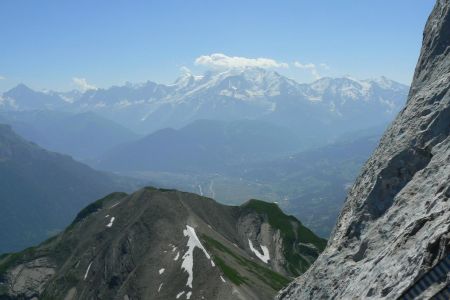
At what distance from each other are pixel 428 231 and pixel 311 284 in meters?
13.4

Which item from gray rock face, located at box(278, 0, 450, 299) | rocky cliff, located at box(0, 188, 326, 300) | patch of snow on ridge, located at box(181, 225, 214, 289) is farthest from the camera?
patch of snow on ridge, located at box(181, 225, 214, 289)

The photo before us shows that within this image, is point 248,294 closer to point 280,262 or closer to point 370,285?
point 280,262

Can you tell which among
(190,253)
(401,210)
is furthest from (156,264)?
(401,210)

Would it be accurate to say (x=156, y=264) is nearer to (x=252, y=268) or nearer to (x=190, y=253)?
(x=190, y=253)

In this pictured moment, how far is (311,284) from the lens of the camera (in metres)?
36.8

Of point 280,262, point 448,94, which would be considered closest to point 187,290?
point 280,262

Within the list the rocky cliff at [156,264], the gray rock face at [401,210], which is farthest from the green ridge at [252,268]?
the gray rock face at [401,210]

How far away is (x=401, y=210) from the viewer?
32.4m

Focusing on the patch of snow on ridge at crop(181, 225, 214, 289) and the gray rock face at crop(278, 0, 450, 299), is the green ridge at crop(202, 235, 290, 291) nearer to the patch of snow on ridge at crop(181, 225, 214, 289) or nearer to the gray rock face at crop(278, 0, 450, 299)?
the patch of snow on ridge at crop(181, 225, 214, 289)

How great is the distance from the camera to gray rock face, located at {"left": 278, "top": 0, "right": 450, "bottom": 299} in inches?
1022

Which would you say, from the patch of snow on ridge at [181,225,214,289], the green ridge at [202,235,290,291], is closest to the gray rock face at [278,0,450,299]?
the patch of snow on ridge at [181,225,214,289]

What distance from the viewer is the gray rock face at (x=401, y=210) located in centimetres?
2597

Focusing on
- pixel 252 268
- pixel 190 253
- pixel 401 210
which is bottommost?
pixel 252 268

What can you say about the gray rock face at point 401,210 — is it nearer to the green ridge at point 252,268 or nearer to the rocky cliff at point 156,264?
the rocky cliff at point 156,264
